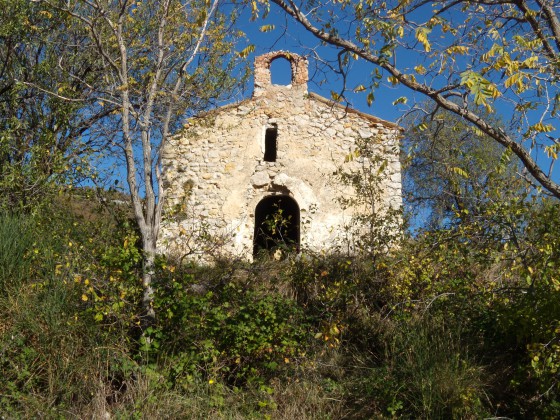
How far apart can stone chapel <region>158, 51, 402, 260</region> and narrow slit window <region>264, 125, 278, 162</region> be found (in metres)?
0.02

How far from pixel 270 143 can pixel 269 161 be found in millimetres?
555

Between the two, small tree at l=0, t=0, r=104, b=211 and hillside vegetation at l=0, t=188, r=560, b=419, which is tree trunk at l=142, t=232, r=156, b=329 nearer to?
hillside vegetation at l=0, t=188, r=560, b=419

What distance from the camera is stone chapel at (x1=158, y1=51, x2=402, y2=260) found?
10.4m

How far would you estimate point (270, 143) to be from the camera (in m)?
11.4

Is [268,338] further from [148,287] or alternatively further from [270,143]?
[270,143]

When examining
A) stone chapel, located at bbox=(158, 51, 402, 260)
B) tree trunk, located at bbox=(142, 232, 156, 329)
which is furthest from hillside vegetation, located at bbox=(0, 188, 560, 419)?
stone chapel, located at bbox=(158, 51, 402, 260)

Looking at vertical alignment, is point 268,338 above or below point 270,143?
below

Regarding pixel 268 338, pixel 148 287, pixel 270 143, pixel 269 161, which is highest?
pixel 270 143

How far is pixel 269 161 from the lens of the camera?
11039 millimetres

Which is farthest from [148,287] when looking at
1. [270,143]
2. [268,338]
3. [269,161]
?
[270,143]

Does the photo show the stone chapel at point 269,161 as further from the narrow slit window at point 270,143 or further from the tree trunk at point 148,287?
the tree trunk at point 148,287

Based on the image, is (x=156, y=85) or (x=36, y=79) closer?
(x=156, y=85)

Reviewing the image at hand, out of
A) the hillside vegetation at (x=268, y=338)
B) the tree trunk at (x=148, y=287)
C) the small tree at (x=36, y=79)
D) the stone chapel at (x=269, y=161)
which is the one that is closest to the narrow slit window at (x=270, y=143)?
the stone chapel at (x=269, y=161)

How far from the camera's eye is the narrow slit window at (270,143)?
1115 centimetres
